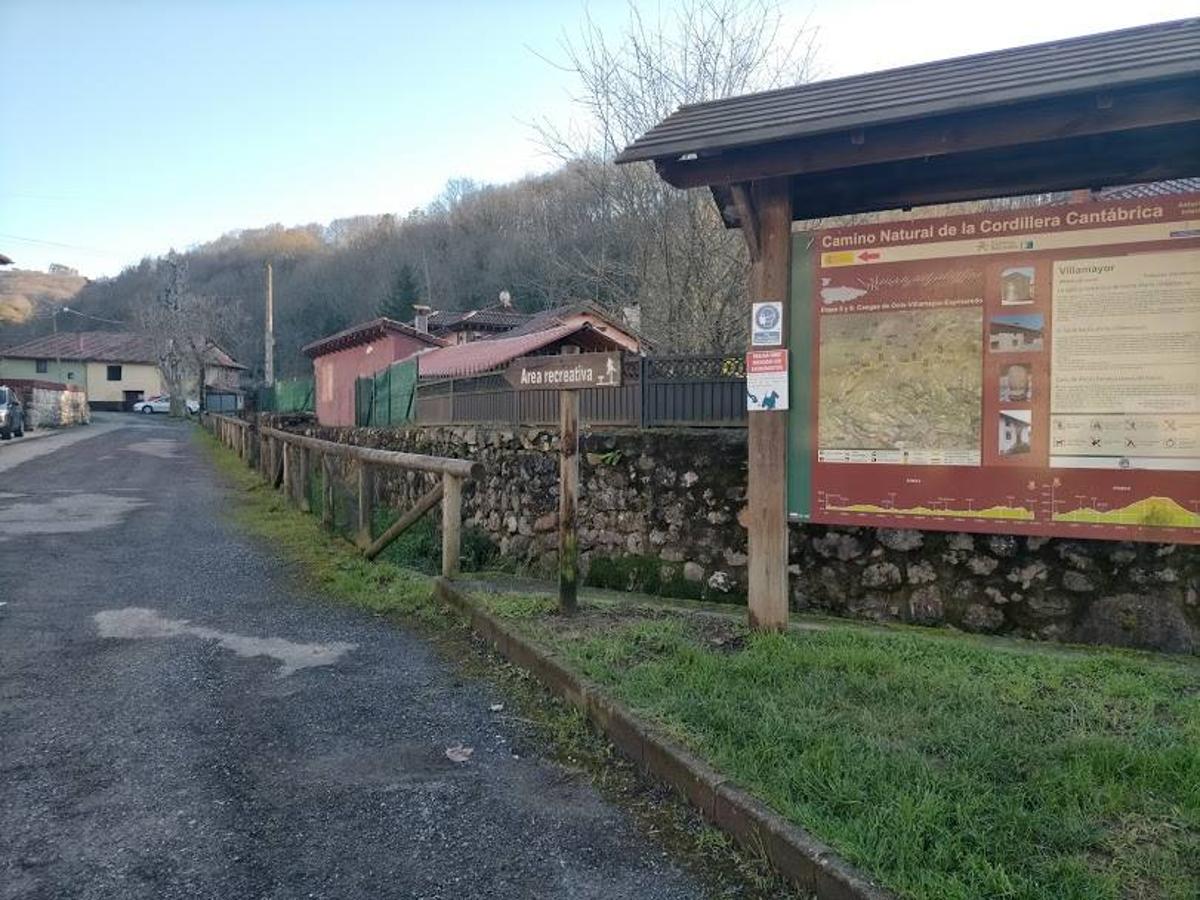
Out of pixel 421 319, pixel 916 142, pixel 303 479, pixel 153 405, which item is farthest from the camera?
pixel 153 405

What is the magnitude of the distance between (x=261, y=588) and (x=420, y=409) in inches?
303

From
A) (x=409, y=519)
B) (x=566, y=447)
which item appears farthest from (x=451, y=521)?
(x=566, y=447)

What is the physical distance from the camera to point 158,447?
97.6 feet

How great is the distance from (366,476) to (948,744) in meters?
6.92

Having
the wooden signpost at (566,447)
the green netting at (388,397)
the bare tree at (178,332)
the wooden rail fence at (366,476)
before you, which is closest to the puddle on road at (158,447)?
the green netting at (388,397)

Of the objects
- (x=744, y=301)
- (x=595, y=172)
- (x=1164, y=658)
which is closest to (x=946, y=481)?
(x=1164, y=658)

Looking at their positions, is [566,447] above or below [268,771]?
above

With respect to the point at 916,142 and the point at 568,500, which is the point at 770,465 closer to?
the point at 568,500

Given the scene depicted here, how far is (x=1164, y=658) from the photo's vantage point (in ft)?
15.8

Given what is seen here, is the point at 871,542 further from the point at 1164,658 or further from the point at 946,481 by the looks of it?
the point at 1164,658

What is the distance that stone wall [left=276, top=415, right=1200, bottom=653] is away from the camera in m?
5.11

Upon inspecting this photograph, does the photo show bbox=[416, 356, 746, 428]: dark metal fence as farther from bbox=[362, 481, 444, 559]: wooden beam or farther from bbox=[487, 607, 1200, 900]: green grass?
bbox=[487, 607, 1200, 900]: green grass

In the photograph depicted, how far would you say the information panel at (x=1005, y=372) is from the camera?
4.51 meters

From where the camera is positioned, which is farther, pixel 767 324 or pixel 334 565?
pixel 334 565
